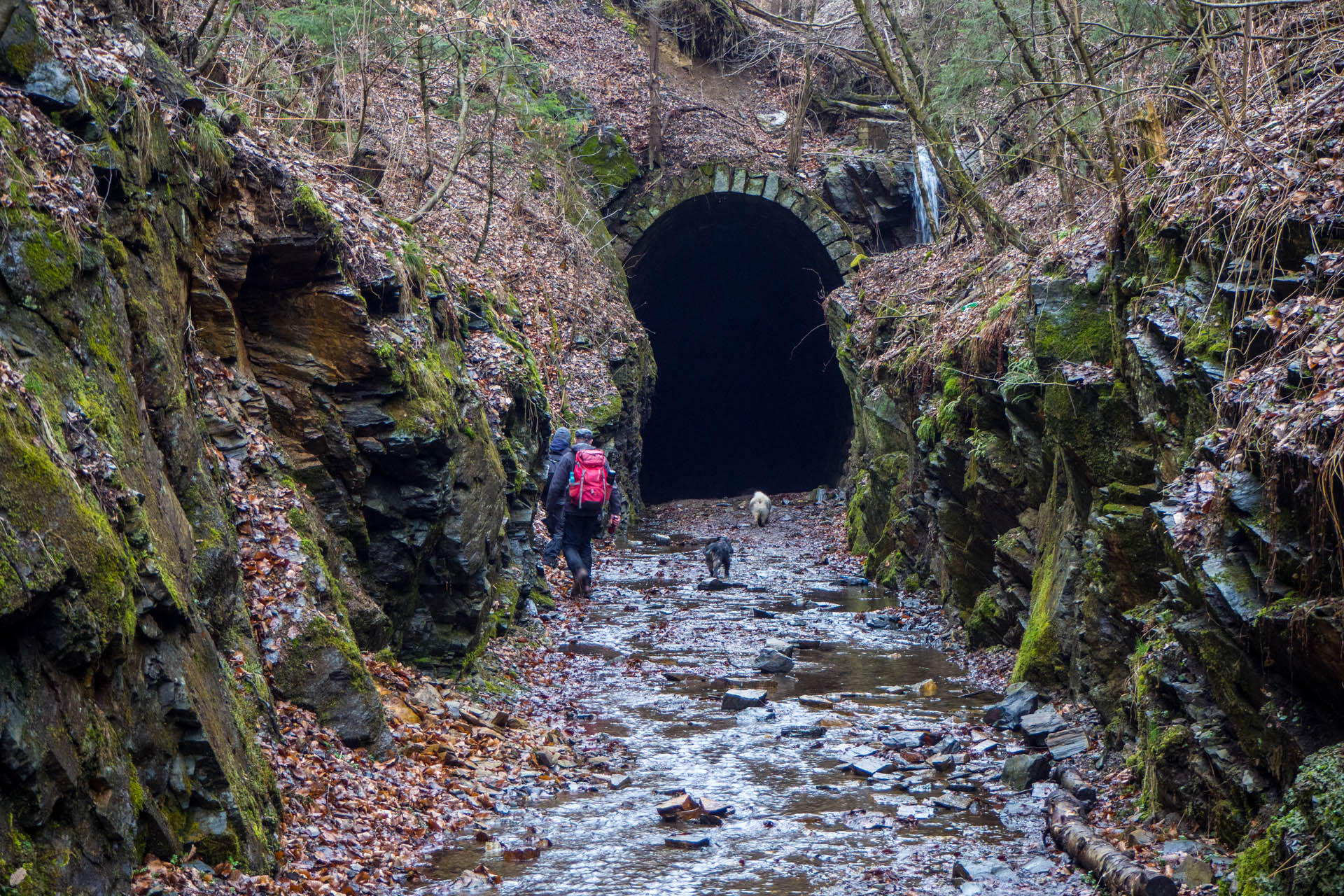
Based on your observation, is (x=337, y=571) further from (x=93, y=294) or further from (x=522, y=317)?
(x=522, y=317)

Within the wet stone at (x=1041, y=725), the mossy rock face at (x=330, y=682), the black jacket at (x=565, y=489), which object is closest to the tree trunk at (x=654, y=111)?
the black jacket at (x=565, y=489)

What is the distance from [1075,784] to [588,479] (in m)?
6.86

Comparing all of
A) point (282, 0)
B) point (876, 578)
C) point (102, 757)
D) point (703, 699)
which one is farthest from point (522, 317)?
point (102, 757)

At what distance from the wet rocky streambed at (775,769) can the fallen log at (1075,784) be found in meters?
0.16

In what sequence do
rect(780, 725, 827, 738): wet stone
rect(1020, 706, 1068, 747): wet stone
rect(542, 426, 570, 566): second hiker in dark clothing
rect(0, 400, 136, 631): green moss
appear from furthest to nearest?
rect(542, 426, 570, 566): second hiker in dark clothing → rect(780, 725, 827, 738): wet stone → rect(1020, 706, 1068, 747): wet stone → rect(0, 400, 136, 631): green moss

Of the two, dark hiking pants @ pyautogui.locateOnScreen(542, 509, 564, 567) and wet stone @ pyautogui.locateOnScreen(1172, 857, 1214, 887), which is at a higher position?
dark hiking pants @ pyautogui.locateOnScreen(542, 509, 564, 567)

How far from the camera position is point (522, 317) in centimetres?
1501

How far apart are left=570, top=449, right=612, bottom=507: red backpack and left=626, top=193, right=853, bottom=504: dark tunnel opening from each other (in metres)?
14.6

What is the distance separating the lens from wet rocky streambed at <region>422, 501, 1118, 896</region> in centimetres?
500

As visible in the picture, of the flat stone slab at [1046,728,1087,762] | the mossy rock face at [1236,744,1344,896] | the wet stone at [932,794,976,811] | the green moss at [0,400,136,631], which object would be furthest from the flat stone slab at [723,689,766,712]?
the green moss at [0,400,136,631]

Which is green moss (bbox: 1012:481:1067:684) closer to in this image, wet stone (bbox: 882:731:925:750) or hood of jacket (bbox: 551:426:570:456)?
wet stone (bbox: 882:731:925:750)

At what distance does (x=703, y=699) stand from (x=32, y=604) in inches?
234

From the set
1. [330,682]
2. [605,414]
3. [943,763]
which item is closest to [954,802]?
[943,763]

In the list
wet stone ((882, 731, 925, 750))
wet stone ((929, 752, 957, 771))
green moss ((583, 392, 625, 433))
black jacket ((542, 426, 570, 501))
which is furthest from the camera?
green moss ((583, 392, 625, 433))
